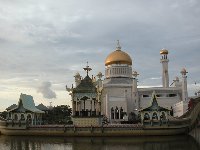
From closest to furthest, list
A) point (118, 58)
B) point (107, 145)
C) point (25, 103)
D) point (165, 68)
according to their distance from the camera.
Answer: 1. point (107, 145)
2. point (25, 103)
3. point (118, 58)
4. point (165, 68)

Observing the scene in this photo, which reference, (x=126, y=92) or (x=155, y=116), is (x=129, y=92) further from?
(x=155, y=116)

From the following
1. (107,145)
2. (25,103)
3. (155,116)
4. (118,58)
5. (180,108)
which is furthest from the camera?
(118,58)

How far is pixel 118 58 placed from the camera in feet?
193

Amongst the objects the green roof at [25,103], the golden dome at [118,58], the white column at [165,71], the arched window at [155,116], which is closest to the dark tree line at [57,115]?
the golden dome at [118,58]

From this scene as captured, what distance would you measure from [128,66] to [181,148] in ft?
117

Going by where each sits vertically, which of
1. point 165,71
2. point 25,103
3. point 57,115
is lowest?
point 57,115

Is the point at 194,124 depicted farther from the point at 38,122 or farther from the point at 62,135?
the point at 38,122

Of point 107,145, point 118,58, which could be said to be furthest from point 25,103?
point 118,58

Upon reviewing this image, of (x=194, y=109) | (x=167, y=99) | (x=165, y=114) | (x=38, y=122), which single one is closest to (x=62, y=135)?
(x=38, y=122)

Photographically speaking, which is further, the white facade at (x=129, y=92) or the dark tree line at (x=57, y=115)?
the dark tree line at (x=57, y=115)

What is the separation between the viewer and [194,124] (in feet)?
120

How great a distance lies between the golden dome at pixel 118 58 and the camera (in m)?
58.8

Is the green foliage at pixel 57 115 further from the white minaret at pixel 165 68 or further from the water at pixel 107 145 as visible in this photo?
the water at pixel 107 145

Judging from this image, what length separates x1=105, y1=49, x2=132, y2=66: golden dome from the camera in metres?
58.8
